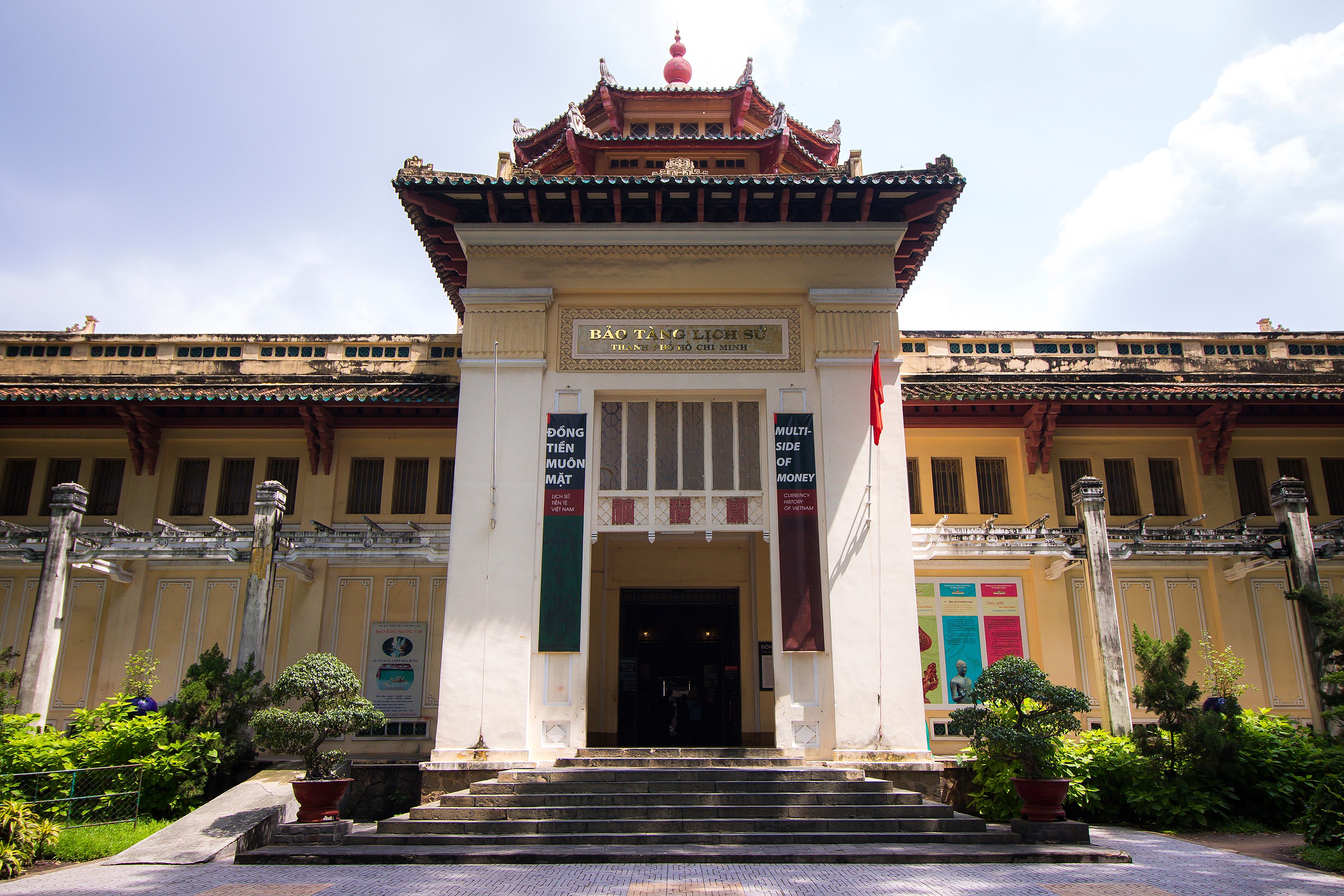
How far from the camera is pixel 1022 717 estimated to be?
12.8 metres

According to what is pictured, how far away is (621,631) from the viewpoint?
19656 mm

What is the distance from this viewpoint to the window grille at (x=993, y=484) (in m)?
19.5

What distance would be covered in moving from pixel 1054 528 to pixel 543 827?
12.2m

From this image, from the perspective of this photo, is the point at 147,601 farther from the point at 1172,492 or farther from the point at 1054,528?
the point at 1172,492

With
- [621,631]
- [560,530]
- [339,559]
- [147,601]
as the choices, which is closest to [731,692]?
[621,631]

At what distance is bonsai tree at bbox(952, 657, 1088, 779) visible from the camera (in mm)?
12461

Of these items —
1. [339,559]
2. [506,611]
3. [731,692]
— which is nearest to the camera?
[506,611]

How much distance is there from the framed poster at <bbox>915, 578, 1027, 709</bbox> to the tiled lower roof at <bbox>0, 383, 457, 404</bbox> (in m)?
11.2

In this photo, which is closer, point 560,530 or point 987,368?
point 560,530

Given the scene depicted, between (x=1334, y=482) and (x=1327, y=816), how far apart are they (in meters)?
10.8

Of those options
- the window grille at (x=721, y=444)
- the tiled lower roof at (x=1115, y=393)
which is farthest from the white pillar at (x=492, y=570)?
the tiled lower roof at (x=1115, y=393)

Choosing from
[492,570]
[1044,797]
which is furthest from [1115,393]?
[492,570]

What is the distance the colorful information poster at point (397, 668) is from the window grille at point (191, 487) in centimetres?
528

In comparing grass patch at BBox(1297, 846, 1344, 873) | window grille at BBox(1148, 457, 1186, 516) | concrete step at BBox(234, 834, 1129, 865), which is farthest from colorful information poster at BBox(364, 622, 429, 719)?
window grille at BBox(1148, 457, 1186, 516)
